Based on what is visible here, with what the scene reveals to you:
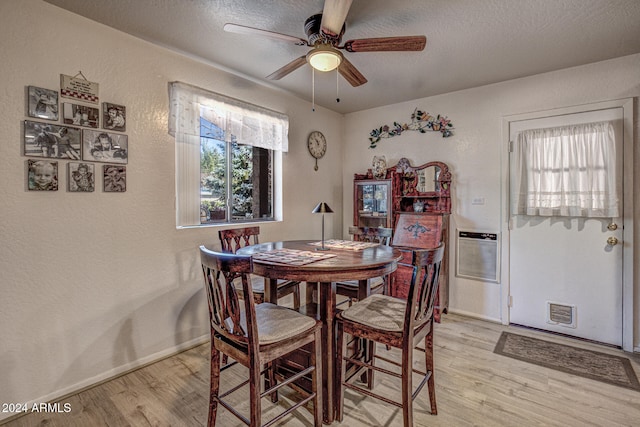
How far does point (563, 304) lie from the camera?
2963mm

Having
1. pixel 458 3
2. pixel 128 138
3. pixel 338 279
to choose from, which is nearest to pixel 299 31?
pixel 458 3

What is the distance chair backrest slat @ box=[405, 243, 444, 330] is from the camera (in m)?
1.55

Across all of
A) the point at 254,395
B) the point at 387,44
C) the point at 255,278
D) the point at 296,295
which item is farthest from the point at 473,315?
the point at 387,44

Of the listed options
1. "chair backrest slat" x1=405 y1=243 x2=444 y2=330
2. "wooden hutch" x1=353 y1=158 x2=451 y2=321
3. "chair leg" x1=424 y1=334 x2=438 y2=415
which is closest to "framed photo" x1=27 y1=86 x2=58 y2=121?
"chair backrest slat" x1=405 y1=243 x2=444 y2=330

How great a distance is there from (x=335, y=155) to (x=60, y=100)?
310 cm

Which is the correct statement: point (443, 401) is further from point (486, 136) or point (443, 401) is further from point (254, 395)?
point (486, 136)

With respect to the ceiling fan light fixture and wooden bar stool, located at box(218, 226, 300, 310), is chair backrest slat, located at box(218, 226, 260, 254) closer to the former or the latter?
wooden bar stool, located at box(218, 226, 300, 310)

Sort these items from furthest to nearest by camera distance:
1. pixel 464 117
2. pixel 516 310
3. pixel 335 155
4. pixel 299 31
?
pixel 335 155, pixel 464 117, pixel 516 310, pixel 299 31

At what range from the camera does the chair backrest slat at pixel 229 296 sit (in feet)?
4.47

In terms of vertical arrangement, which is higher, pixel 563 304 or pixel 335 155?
pixel 335 155

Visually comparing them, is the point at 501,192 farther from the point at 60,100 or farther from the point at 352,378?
the point at 60,100

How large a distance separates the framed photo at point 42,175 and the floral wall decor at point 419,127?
3.40 meters

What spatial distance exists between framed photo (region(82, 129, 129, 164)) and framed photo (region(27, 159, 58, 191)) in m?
0.20

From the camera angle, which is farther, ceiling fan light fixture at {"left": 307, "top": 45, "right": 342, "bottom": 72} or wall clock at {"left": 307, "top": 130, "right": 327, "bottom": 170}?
wall clock at {"left": 307, "top": 130, "right": 327, "bottom": 170}
